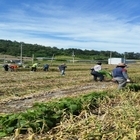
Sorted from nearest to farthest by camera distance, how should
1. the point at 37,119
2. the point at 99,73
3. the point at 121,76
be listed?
1. the point at 37,119
2. the point at 121,76
3. the point at 99,73

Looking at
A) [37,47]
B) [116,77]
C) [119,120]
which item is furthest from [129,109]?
[37,47]

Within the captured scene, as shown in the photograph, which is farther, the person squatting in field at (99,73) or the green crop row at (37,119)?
the person squatting in field at (99,73)

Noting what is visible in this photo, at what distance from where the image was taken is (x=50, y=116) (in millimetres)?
6969

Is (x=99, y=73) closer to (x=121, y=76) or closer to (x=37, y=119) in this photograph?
(x=121, y=76)

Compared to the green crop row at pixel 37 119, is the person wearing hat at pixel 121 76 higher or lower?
higher

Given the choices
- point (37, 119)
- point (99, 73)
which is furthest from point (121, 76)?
point (37, 119)

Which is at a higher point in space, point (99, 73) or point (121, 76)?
point (121, 76)

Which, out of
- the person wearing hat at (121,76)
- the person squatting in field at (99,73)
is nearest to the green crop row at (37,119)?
the person wearing hat at (121,76)

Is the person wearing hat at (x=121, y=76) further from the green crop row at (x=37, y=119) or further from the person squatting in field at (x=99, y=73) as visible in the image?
the person squatting in field at (x=99, y=73)

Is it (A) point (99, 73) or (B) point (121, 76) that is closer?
(B) point (121, 76)

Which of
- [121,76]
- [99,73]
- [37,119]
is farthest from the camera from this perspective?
[99,73]

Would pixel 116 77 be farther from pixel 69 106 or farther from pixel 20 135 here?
pixel 20 135

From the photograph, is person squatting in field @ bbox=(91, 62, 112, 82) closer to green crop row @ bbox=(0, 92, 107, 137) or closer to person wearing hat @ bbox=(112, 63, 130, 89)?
person wearing hat @ bbox=(112, 63, 130, 89)

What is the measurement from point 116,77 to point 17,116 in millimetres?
7923
